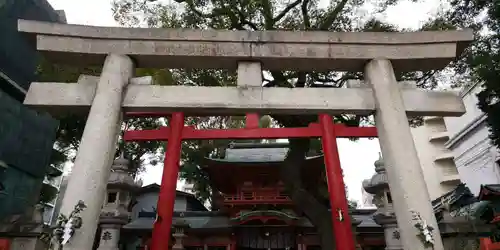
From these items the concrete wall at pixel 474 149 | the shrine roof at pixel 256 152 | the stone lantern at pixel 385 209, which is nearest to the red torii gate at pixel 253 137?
the stone lantern at pixel 385 209

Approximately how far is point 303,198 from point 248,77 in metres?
3.83

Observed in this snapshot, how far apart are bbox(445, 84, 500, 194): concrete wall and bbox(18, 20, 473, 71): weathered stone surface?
13489 mm

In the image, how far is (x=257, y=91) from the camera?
4551 mm

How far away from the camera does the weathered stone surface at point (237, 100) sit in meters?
4.39

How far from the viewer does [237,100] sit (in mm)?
4484

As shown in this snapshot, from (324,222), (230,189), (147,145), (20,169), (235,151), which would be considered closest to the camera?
(324,222)

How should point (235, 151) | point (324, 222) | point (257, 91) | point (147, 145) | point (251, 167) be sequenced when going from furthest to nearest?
point (147, 145) < point (235, 151) < point (251, 167) < point (324, 222) < point (257, 91)

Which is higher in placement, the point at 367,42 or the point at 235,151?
the point at 235,151

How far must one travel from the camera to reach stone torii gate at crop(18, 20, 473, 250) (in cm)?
419

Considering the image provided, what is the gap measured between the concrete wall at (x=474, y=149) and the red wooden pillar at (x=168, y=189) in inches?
622

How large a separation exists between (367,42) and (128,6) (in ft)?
24.7

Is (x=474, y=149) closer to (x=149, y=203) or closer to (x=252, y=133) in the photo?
(x=149, y=203)

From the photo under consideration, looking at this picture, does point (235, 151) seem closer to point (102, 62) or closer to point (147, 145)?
point (147, 145)

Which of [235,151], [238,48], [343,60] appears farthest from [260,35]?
[235,151]
